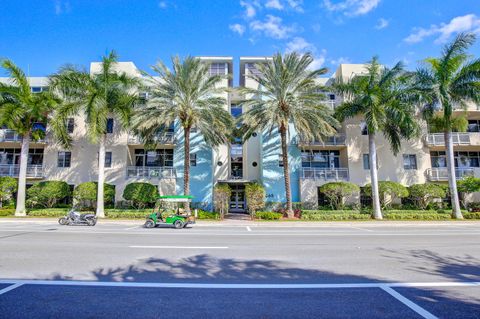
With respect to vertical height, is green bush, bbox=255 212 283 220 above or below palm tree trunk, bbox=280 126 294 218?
below

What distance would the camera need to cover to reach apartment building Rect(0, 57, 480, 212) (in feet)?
85.5

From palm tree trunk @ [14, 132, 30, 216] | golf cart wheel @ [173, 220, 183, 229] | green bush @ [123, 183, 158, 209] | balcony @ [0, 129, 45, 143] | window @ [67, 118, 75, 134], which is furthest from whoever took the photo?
window @ [67, 118, 75, 134]

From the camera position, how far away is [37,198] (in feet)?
79.0

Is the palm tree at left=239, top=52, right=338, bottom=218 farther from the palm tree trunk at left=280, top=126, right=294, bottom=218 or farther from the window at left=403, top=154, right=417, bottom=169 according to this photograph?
the window at left=403, top=154, right=417, bottom=169

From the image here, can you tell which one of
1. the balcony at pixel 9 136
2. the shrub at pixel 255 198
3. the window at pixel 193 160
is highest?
→ the balcony at pixel 9 136

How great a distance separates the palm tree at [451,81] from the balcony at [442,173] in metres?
3.56

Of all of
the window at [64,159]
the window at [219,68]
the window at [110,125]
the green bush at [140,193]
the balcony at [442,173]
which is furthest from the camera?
the window at [219,68]

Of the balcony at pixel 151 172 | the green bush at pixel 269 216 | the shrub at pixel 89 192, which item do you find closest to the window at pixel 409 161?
the green bush at pixel 269 216

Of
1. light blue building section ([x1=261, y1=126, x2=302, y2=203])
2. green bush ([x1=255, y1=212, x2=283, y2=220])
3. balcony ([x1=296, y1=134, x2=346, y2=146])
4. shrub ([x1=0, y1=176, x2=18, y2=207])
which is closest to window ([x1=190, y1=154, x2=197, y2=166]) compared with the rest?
light blue building section ([x1=261, y1=126, x2=302, y2=203])

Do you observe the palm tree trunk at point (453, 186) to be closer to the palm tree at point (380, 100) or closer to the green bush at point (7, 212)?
the palm tree at point (380, 100)

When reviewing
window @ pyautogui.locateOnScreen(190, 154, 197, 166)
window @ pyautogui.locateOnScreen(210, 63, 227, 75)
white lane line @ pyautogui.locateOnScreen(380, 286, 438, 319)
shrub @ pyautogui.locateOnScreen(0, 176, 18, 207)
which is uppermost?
window @ pyautogui.locateOnScreen(210, 63, 227, 75)

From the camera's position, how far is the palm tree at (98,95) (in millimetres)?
21531

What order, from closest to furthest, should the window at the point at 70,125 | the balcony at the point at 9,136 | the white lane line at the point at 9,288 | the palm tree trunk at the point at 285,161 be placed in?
the white lane line at the point at 9,288 → the palm tree trunk at the point at 285,161 → the balcony at the point at 9,136 → the window at the point at 70,125

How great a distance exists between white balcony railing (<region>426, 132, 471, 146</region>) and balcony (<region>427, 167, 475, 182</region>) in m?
2.63
